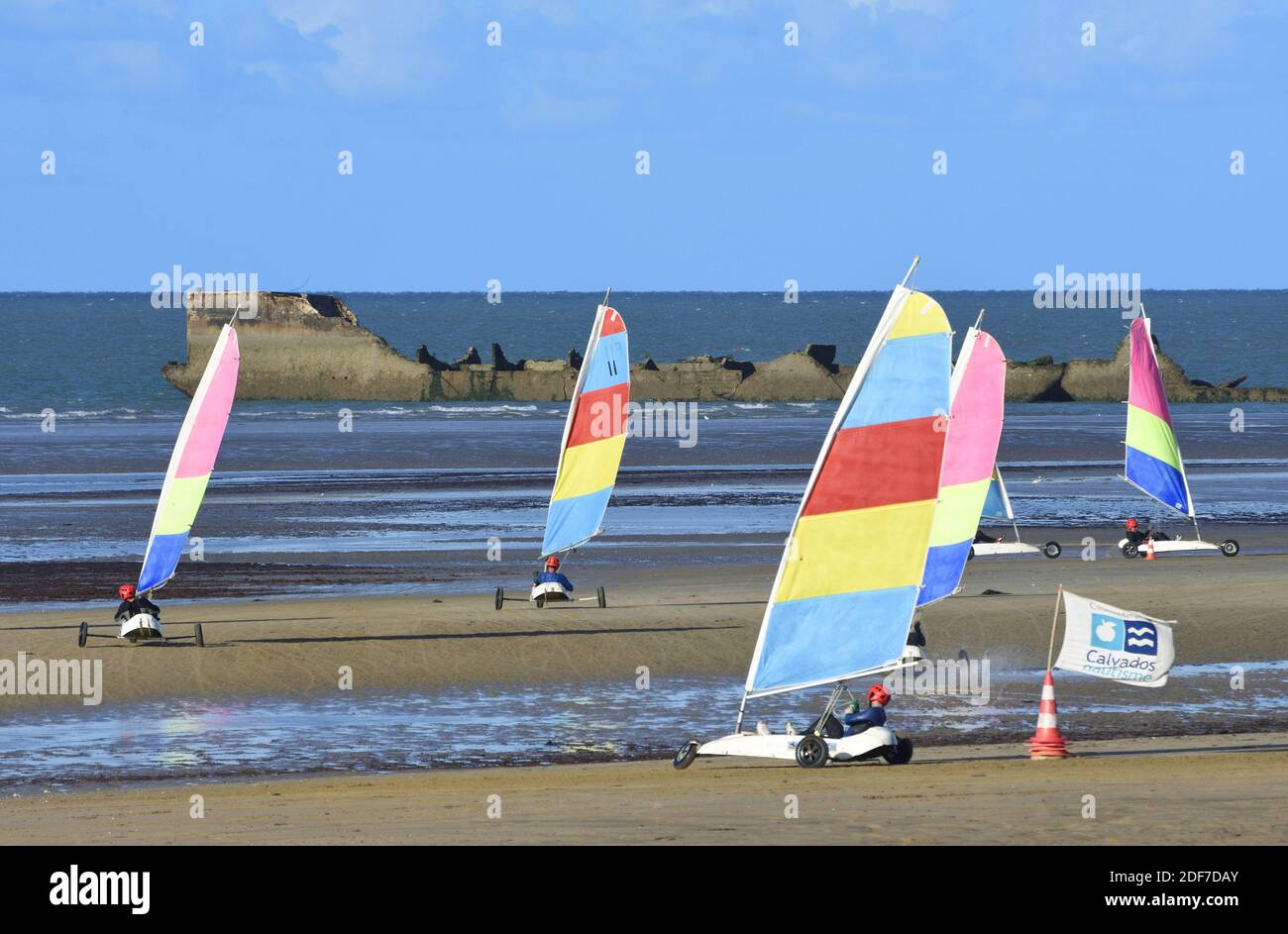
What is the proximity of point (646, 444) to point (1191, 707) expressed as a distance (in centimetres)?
4755

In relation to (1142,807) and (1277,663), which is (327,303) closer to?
(1277,663)

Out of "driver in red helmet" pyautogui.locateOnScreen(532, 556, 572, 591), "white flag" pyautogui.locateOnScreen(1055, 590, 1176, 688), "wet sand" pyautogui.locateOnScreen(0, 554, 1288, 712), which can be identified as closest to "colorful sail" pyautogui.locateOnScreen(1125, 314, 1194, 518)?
"wet sand" pyautogui.locateOnScreen(0, 554, 1288, 712)

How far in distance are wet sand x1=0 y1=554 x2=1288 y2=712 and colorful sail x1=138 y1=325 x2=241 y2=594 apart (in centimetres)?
109

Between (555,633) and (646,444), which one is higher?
(646,444)

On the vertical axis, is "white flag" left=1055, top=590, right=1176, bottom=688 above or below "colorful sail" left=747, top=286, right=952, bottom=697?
below

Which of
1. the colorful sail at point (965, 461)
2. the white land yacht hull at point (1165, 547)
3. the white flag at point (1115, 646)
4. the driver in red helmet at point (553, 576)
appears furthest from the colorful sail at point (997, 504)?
the white flag at point (1115, 646)

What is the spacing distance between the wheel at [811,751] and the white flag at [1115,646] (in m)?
2.53

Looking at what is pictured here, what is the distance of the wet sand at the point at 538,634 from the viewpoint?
79.9 feet

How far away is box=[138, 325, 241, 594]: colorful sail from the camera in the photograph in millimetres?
26688

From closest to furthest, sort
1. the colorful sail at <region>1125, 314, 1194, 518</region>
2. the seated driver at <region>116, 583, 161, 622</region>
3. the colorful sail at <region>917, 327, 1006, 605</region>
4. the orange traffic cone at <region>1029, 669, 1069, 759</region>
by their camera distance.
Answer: the orange traffic cone at <region>1029, 669, 1069, 759</region>, the seated driver at <region>116, 583, 161, 622</region>, the colorful sail at <region>917, 327, 1006, 605</region>, the colorful sail at <region>1125, 314, 1194, 518</region>

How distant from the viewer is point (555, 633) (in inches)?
1062

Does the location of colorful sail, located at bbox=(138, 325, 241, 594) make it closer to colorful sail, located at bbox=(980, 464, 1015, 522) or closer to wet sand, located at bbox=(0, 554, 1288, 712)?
wet sand, located at bbox=(0, 554, 1288, 712)

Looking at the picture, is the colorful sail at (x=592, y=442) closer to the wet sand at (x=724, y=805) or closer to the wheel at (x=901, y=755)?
the wet sand at (x=724, y=805)
